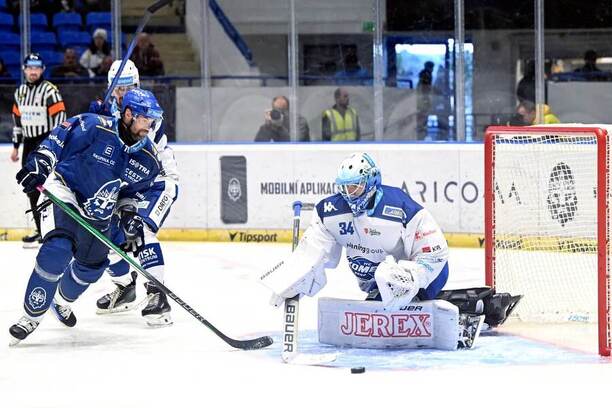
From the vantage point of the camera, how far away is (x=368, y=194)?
17.8 feet

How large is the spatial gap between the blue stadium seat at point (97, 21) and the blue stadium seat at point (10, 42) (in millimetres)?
568

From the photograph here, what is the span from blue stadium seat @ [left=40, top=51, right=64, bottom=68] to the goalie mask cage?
4853mm

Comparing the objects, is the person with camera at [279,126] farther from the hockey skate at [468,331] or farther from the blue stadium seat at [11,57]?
the hockey skate at [468,331]

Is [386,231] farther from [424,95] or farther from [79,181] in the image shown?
[424,95]

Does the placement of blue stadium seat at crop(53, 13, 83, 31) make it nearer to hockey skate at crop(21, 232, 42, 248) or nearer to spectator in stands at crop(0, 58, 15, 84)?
spectator in stands at crop(0, 58, 15, 84)

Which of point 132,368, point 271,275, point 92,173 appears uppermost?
point 92,173

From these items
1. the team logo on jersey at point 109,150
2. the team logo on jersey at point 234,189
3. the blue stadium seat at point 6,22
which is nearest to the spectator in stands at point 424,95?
the team logo on jersey at point 234,189

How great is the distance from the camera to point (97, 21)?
36.3 ft

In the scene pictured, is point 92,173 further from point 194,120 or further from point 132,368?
point 194,120

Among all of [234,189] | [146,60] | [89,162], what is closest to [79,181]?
[89,162]

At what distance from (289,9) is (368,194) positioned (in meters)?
5.06

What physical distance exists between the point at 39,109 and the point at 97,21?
188 centimetres

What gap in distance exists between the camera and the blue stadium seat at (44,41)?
1095 centimetres

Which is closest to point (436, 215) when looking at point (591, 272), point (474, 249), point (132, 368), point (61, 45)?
point (474, 249)
